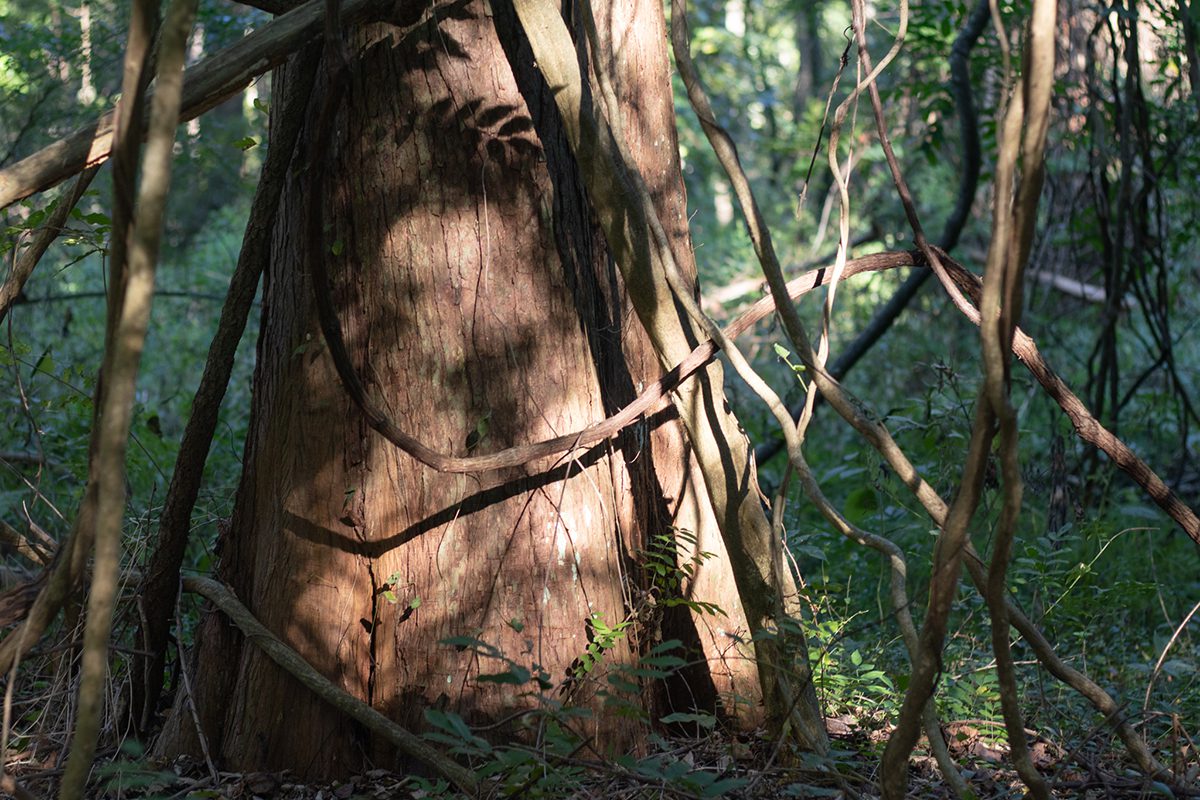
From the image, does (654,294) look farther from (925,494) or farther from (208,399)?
(208,399)

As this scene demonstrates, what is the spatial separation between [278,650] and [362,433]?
524 mm

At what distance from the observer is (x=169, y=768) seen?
241 centimetres

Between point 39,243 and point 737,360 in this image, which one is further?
point 39,243

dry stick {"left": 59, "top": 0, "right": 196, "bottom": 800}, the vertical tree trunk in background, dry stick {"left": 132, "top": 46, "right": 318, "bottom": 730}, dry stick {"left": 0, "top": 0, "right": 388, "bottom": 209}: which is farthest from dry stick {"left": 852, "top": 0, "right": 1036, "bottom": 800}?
dry stick {"left": 132, "top": 46, "right": 318, "bottom": 730}

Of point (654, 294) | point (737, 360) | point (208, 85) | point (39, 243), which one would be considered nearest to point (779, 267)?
point (737, 360)

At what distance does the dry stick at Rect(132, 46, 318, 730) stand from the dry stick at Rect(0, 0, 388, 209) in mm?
280

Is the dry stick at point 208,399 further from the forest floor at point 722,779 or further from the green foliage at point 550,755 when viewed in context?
the green foliage at point 550,755

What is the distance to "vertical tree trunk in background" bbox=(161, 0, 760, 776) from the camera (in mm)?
2338

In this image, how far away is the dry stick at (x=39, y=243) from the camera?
2.24 meters

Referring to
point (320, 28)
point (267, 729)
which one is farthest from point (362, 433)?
point (320, 28)

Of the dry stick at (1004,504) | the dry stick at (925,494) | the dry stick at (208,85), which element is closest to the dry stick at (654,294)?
the dry stick at (925,494)

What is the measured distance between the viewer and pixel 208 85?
1.96m

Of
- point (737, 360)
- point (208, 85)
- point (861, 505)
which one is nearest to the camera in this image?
point (208, 85)

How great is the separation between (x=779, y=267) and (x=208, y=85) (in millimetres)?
1147
